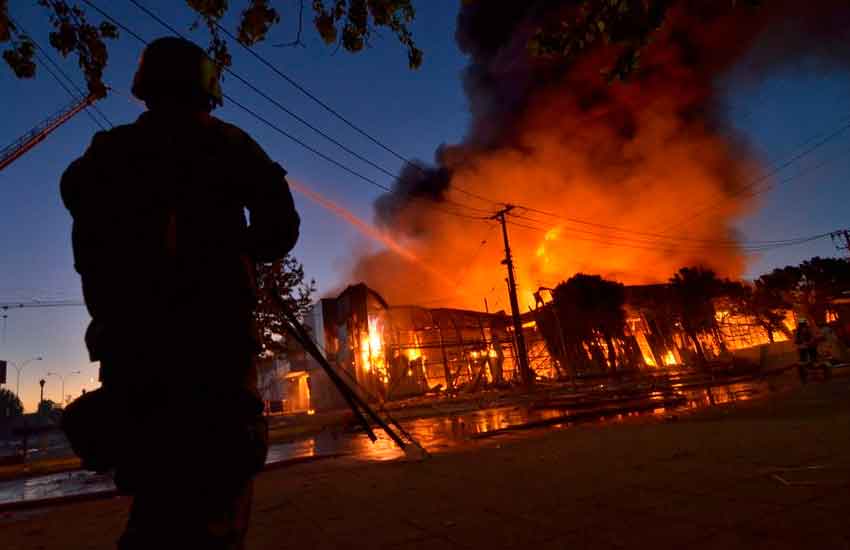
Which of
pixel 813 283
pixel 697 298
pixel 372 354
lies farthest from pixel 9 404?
pixel 813 283

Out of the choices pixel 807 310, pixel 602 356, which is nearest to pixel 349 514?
pixel 602 356

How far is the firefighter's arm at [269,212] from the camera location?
A: 145 centimetres

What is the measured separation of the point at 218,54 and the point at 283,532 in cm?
407

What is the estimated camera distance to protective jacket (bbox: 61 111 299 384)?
115cm

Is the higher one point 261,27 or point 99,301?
point 261,27

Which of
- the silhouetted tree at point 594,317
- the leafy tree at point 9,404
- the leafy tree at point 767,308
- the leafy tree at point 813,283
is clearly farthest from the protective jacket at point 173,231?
the leafy tree at point 9,404

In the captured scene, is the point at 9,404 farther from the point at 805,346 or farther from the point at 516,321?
the point at 805,346

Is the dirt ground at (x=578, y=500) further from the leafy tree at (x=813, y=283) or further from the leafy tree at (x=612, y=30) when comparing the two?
A: the leafy tree at (x=813, y=283)

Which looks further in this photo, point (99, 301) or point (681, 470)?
point (681, 470)

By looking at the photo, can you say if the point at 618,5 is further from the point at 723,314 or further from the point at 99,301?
the point at 723,314

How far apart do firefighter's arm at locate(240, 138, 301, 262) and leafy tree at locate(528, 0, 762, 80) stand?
100 inches

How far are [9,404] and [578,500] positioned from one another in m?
163

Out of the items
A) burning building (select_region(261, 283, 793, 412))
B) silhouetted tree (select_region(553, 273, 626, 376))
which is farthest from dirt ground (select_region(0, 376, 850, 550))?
silhouetted tree (select_region(553, 273, 626, 376))

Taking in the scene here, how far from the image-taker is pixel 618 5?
290 cm
